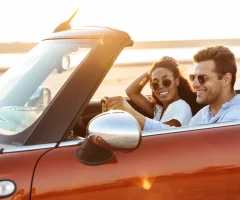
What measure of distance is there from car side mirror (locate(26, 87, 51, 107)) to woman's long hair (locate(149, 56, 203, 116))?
4.68ft

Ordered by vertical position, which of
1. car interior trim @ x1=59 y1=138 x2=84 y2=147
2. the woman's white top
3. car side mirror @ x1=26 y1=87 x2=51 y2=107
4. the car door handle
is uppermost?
car side mirror @ x1=26 y1=87 x2=51 y2=107

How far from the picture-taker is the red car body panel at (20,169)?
8.51 feet

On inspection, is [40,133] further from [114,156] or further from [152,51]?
[152,51]

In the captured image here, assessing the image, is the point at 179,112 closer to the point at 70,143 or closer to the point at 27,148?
the point at 70,143

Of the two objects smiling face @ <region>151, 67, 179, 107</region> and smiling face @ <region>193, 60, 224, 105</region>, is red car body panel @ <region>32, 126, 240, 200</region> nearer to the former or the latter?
smiling face @ <region>193, 60, 224, 105</region>

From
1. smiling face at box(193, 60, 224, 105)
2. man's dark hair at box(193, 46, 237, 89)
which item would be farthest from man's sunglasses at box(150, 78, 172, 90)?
smiling face at box(193, 60, 224, 105)

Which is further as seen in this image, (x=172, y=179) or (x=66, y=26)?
(x=66, y=26)

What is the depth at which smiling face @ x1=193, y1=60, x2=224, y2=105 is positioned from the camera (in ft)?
12.0

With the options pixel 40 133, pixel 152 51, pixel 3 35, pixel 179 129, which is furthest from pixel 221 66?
pixel 152 51

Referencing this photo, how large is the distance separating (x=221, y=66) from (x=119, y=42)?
90 cm

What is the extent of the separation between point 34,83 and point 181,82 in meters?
1.56

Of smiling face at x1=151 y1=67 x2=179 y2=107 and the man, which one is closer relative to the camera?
the man

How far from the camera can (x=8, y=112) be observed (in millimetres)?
3033

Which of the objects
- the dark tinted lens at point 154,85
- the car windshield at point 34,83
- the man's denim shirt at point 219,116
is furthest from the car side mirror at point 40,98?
the dark tinted lens at point 154,85
